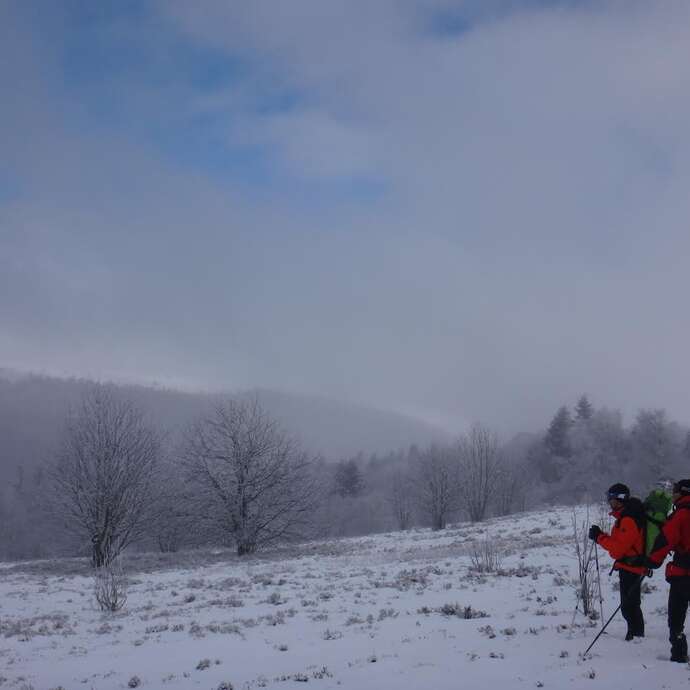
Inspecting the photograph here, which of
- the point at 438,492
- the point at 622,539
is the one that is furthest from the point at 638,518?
the point at 438,492

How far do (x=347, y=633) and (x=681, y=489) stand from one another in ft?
18.4

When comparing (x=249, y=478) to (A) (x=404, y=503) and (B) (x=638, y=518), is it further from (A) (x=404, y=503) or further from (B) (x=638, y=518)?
(A) (x=404, y=503)

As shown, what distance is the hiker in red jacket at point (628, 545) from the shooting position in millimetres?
7527

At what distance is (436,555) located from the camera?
71.1ft

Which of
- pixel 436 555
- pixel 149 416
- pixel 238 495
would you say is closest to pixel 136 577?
pixel 436 555

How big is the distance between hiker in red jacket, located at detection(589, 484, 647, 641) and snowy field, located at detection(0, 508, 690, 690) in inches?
13.7

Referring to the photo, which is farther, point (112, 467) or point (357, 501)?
point (357, 501)

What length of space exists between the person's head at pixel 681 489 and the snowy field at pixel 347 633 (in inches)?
68.7

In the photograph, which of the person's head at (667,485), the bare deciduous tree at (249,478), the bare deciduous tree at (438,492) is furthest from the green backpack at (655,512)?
the bare deciduous tree at (438,492)

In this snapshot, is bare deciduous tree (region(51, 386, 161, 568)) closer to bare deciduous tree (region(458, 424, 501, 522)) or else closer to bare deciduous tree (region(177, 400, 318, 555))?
bare deciduous tree (region(177, 400, 318, 555))

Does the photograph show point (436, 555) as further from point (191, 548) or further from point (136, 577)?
point (191, 548)

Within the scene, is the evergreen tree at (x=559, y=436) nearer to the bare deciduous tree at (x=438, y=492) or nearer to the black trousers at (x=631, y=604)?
the bare deciduous tree at (x=438, y=492)

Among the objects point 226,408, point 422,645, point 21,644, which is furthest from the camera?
A: point 226,408

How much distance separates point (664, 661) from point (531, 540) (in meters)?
17.3
